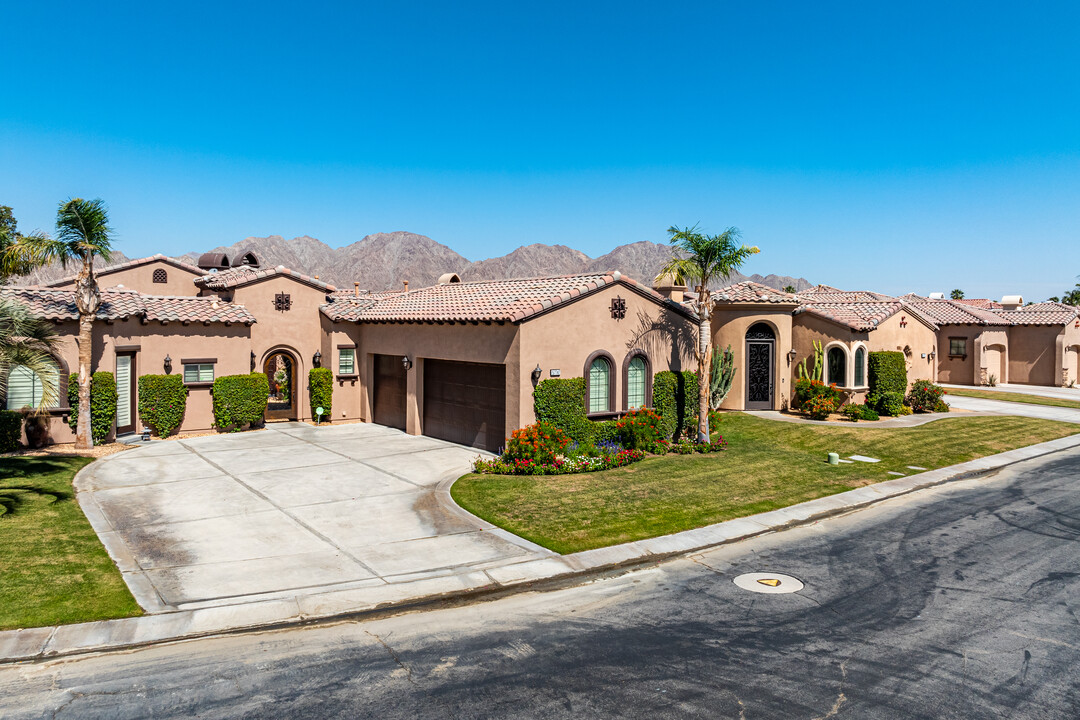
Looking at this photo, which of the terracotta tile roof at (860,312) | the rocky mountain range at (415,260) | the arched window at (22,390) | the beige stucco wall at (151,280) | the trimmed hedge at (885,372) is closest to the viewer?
the arched window at (22,390)

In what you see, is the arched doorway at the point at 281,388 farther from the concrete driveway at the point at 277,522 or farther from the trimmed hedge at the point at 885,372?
the trimmed hedge at the point at 885,372

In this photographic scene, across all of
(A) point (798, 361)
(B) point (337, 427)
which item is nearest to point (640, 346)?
(A) point (798, 361)

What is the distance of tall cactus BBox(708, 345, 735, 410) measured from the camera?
2267 cm

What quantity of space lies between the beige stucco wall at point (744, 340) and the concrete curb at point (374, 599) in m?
12.0

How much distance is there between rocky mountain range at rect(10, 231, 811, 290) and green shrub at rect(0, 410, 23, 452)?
77487 millimetres

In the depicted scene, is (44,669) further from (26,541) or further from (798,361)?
(798,361)

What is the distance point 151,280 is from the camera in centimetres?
3119

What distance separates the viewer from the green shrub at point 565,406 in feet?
55.7

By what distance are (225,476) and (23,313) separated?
203 inches

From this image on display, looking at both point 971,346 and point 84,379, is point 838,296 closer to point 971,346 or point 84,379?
point 971,346

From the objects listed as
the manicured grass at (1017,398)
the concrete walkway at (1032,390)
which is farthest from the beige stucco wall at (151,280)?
the concrete walkway at (1032,390)

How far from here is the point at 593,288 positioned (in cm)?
1798

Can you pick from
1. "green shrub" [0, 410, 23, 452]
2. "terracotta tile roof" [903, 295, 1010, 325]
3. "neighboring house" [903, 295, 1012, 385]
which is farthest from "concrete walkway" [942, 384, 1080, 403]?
"green shrub" [0, 410, 23, 452]

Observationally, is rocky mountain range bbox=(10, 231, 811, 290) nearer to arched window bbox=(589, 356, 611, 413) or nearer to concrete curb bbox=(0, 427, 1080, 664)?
arched window bbox=(589, 356, 611, 413)
